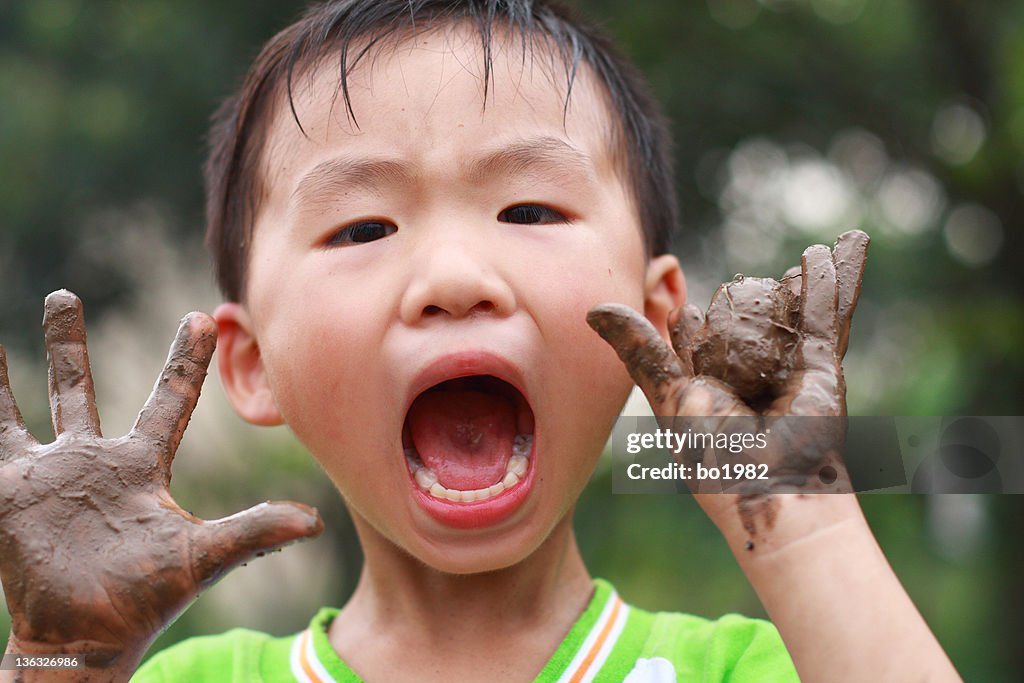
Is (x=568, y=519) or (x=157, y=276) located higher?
(x=157, y=276)

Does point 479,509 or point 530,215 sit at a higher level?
point 530,215

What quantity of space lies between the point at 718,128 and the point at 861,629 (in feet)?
9.80

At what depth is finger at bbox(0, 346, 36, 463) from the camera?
1.33 m

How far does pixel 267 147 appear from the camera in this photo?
5.52 feet

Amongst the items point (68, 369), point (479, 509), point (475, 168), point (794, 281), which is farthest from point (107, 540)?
point (794, 281)

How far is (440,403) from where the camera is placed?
1538 mm

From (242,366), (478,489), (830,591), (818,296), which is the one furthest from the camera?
(242,366)

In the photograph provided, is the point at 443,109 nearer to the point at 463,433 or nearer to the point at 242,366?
the point at 463,433

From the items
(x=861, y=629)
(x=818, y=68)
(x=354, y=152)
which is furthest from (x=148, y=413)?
(x=818, y=68)

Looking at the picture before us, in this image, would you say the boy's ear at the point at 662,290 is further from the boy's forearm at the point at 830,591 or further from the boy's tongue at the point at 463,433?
the boy's forearm at the point at 830,591

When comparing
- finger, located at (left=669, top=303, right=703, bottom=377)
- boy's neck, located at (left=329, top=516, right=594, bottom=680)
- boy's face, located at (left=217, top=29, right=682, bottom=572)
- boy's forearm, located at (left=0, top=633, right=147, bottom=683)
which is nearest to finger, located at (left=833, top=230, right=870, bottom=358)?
finger, located at (left=669, top=303, right=703, bottom=377)

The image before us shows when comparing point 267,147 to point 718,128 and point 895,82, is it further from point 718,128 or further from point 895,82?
point 895,82

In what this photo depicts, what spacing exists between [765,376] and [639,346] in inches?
6.0

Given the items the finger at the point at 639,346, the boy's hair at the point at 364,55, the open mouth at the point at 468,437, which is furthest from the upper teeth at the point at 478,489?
the boy's hair at the point at 364,55
